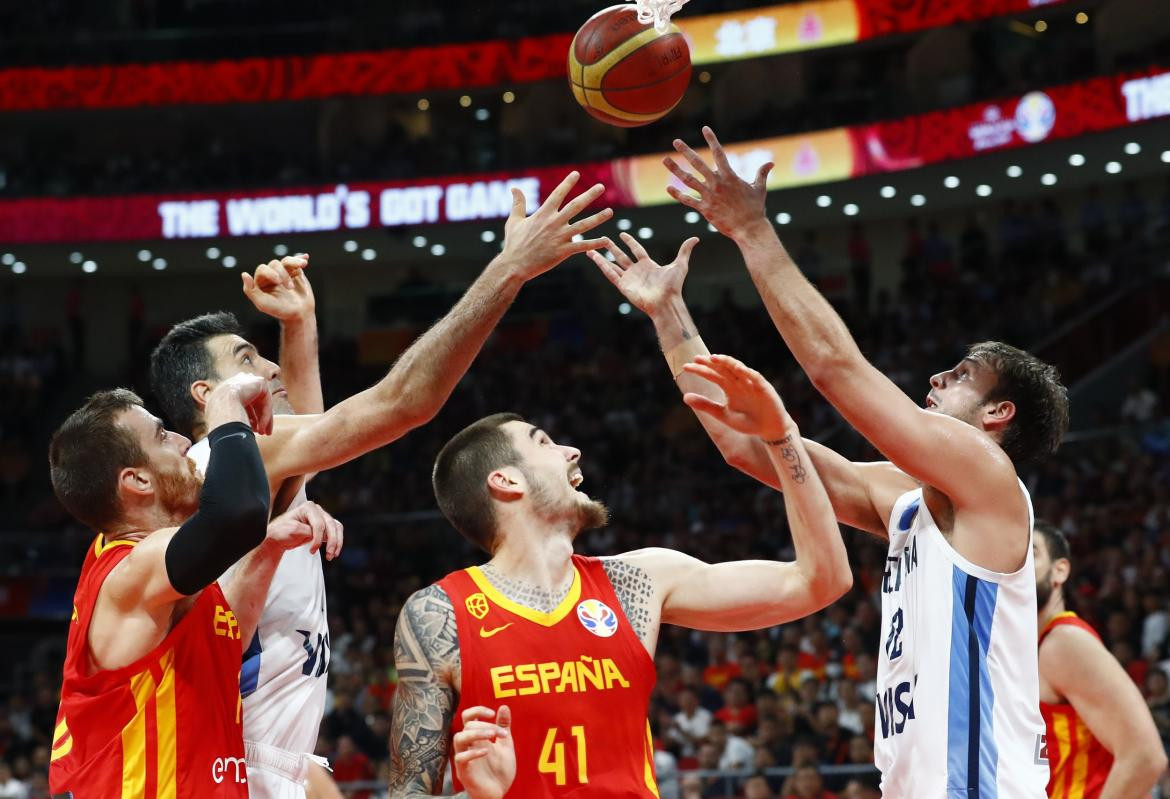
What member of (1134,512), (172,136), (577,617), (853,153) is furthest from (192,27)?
(577,617)

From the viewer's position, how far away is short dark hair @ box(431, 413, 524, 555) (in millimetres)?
4355

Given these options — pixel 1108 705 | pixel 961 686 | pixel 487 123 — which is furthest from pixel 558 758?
pixel 487 123

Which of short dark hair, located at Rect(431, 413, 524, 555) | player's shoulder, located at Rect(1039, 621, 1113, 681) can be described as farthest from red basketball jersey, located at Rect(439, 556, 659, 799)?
player's shoulder, located at Rect(1039, 621, 1113, 681)

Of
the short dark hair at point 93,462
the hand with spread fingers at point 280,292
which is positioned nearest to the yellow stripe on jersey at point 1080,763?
the hand with spread fingers at point 280,292

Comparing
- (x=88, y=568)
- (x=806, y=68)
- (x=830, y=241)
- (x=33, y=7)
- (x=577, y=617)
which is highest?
(x=33, y=7)

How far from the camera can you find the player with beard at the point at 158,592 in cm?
370

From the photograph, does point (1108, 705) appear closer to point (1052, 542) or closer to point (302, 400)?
point (1052, 542)

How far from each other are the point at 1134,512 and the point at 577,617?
12.2m

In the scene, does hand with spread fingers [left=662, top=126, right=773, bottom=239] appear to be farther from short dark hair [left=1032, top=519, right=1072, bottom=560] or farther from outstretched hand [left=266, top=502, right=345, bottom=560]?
short dark hair [left=1032, top=519, right=1072, bottom=560]

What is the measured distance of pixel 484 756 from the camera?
3.34 m

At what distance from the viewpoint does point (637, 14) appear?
228 inches

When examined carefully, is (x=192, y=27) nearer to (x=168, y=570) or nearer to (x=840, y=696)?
(x=840, y=696)

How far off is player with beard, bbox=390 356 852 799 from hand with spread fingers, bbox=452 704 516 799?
0.50 ft

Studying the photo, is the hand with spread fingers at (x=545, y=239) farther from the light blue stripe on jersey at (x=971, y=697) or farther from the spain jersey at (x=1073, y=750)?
the spain jersey at (x=1073, y=750)
